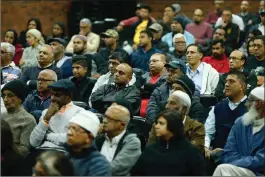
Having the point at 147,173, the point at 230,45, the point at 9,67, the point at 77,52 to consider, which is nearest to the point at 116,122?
the point at 147,173

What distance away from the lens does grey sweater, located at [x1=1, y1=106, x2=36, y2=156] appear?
4852 millimetres

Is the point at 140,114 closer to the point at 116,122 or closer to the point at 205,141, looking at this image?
the point at 205,141

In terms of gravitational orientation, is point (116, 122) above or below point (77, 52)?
above

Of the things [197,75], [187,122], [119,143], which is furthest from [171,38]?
[119,143]

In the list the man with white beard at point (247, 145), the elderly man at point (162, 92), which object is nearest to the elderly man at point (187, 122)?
the man with white beard at point (247, 145)

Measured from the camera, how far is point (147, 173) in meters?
4.20

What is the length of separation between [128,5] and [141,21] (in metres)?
0.99

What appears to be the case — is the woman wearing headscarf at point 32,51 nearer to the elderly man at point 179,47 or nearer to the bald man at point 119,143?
the elderly man at point 179,47

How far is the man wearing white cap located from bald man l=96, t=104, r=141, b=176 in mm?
165

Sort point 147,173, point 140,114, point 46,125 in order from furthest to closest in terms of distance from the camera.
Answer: point 140,114 → point 46,125 → point 147,173

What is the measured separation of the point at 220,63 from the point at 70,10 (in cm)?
409

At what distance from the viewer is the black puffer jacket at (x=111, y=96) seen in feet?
18.7

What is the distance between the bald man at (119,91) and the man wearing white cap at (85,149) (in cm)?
150

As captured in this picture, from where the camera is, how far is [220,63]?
291 inches
